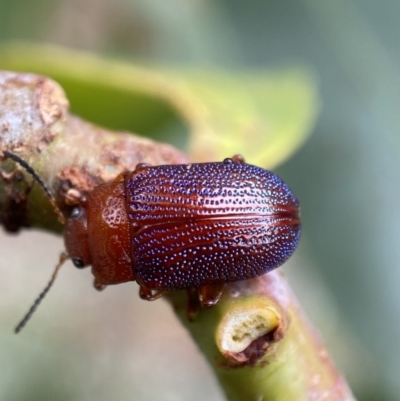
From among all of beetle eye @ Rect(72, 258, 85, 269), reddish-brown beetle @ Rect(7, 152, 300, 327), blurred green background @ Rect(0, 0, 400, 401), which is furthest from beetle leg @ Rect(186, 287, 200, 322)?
blurred green background @ Rect(0, 0, 400, 401)

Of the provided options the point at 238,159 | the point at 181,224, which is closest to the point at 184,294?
the point at 181,224

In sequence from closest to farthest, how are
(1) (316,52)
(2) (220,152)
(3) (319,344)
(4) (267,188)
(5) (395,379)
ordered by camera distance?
1. (3) (319,344)
2. (4) (267,188)
3. (2) (220,152)
4. (5) (395,379)
5. (1) (316,52)

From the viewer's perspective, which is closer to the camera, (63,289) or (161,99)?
(161,99)

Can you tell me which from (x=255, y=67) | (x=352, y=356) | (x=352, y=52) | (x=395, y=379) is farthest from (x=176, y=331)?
(x=352, y=52)

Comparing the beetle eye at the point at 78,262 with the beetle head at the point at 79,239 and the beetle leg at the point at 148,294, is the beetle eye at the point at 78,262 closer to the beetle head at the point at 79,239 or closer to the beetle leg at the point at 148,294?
the beetle head at the point at 79,239

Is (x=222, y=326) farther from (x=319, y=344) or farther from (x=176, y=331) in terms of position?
(x=176, y=331)

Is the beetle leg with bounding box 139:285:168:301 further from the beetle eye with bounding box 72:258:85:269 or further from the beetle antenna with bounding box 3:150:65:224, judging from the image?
the beetle antenna with bounding box 3:150:65:224
